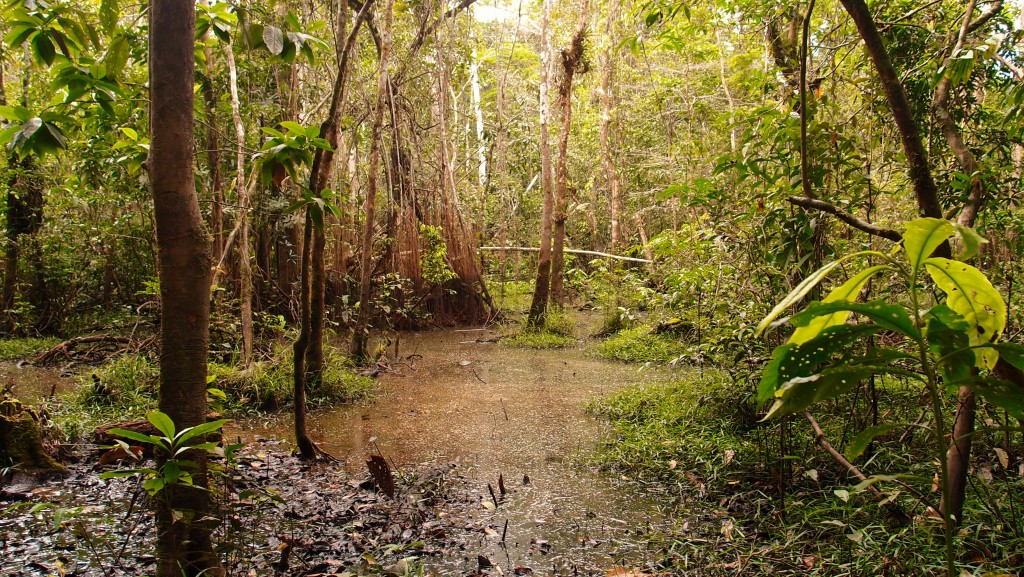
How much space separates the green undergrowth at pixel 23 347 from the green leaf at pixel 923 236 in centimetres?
867

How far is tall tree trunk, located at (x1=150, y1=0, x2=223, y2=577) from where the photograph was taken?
1.75 m

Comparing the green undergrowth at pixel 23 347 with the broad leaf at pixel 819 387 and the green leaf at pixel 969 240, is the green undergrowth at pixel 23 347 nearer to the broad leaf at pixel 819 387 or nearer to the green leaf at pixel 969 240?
the broad leaf at pixel 819 387

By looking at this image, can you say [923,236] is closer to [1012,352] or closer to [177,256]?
[1012,352]

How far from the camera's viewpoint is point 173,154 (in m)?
1.77

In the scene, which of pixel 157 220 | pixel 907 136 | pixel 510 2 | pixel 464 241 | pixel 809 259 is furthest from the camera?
pixel 510 2

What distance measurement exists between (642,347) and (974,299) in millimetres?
6834

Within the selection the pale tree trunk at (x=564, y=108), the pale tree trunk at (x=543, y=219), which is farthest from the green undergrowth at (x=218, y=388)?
the pale tree trunk at (x=564, y=108)

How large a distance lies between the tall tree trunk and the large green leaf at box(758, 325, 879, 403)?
162cm

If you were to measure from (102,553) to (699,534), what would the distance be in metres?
2.62

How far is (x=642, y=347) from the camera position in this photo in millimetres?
7957

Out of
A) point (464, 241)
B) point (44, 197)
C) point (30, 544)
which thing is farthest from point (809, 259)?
point (44, 197)

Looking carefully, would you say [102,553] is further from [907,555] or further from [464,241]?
[464,241]

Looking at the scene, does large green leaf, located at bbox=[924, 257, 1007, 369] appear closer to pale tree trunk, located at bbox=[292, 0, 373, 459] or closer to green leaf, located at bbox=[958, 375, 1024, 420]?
green leaf, located at bbox=[958, 375, 1024, 420]

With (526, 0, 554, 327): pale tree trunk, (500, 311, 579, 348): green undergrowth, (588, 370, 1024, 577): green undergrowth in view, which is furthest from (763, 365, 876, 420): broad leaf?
(526, 0, 554, 327): pale tree trunk
